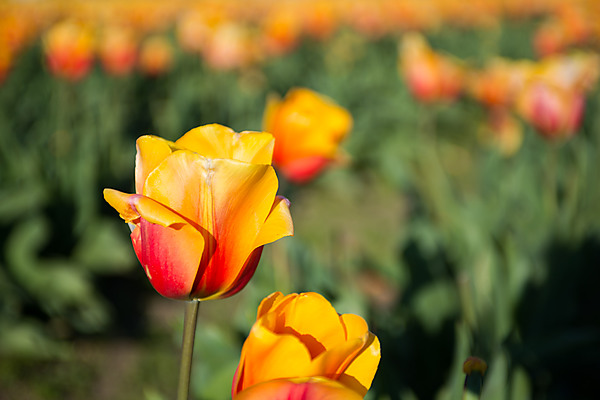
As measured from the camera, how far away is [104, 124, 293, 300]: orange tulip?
0.55m

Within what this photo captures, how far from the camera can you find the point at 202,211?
0.57m

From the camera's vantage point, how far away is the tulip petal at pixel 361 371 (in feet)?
1.75

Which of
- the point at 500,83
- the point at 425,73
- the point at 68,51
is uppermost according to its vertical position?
the point at 68,51

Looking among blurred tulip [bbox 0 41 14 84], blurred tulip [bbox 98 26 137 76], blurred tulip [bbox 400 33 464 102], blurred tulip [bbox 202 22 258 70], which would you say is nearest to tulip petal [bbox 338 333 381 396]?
blurred tulip [bbox 400 33 464 102]

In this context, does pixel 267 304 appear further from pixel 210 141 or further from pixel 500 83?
pixel 500 83

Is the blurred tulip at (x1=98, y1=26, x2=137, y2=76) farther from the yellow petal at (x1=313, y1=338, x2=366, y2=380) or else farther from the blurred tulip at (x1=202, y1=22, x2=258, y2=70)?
the yellow petal at (x1=313, y1=338, x2=366, y2=380)

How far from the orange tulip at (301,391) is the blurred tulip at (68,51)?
2.54m

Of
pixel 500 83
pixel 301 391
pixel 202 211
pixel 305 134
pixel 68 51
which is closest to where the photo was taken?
pixel 301 391

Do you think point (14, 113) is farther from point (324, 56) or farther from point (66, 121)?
point (324, 56)

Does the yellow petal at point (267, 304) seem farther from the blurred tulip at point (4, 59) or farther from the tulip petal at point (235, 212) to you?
the blurred tulip at point (4, 59)

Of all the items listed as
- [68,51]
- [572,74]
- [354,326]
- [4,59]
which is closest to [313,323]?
[354,326]

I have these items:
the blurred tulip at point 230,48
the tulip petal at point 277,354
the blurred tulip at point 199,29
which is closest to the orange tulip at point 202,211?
the tulip petal at point 277,354

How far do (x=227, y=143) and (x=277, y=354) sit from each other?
25cm

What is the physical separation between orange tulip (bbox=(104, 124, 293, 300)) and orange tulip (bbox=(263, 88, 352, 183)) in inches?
23.9
